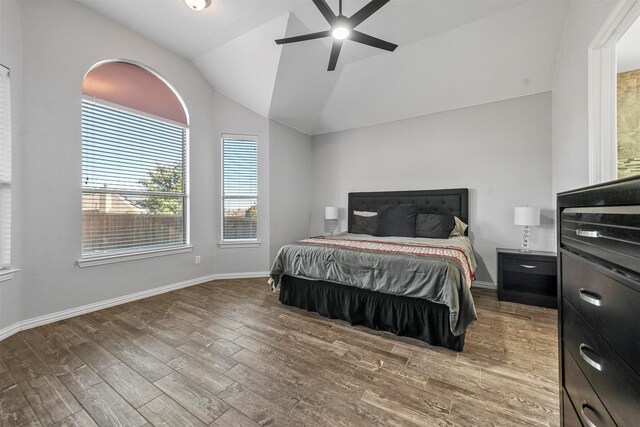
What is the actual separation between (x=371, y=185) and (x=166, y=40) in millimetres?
3559

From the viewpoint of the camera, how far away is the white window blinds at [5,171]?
2.18 metres

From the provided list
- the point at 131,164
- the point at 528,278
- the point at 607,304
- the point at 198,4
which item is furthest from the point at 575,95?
the point at 131,164

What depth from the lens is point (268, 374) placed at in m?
1.70

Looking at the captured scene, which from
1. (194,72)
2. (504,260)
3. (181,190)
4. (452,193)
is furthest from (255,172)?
(504,260)

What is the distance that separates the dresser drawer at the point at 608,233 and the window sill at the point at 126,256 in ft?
12.6

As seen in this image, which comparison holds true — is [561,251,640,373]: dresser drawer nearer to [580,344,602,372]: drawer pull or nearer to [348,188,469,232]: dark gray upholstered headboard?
[580,344,602,372]: drawer pull

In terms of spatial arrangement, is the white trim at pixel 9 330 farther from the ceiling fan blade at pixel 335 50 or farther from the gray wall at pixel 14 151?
the ceiling fan blade at pixel 335 50

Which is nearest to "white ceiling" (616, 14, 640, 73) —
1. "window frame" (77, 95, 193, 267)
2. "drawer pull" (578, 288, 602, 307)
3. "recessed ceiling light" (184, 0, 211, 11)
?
"drawer pull" (578, 288, 602, 307)

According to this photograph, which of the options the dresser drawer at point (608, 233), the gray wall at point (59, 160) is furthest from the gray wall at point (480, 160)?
the gray wall at point (59, 160)

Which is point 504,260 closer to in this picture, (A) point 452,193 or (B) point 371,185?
(A) point 452,193

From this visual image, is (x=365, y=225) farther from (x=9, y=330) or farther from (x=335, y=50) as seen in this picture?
(x=9, y=330)

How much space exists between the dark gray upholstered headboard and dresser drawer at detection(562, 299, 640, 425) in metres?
2.97

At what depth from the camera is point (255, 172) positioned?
13.8ft

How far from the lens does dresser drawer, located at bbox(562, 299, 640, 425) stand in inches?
24.0
